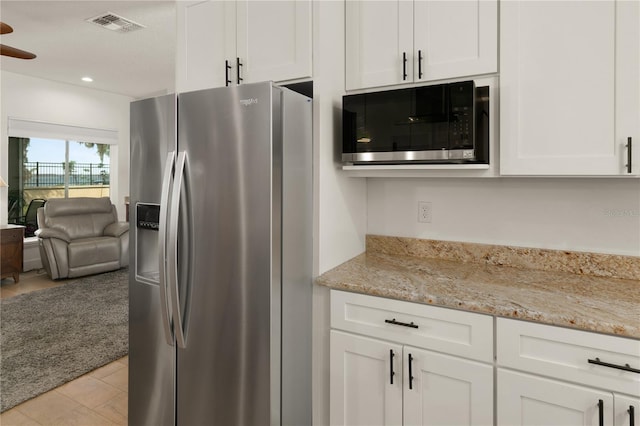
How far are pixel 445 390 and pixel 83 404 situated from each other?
6.88 feet

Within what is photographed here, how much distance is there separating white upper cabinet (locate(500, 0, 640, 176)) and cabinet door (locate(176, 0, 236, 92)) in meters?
1.29

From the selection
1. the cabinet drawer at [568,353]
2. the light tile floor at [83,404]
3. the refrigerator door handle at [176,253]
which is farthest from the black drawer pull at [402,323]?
the light tile floor at [83,404]

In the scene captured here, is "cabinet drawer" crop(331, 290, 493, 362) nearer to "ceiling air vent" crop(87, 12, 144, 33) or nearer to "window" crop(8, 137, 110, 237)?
"ceiling air vent" crop(87, 12, 144, 33)

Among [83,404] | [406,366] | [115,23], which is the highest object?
[115,23]

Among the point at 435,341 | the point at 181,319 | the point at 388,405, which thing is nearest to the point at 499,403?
the point at 435,341

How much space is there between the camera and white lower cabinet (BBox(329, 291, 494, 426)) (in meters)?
1.46

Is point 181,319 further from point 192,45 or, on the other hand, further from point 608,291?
point 608,291

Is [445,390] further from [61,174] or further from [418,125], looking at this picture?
[61,174]

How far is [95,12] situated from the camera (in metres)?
3.38

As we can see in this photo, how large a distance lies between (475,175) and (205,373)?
1451 millimetres

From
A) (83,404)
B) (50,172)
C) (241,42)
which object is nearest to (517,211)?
(241,42)

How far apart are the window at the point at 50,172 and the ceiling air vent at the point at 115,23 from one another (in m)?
2.88

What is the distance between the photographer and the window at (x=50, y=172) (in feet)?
18.3

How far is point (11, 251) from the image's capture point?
187 inches
